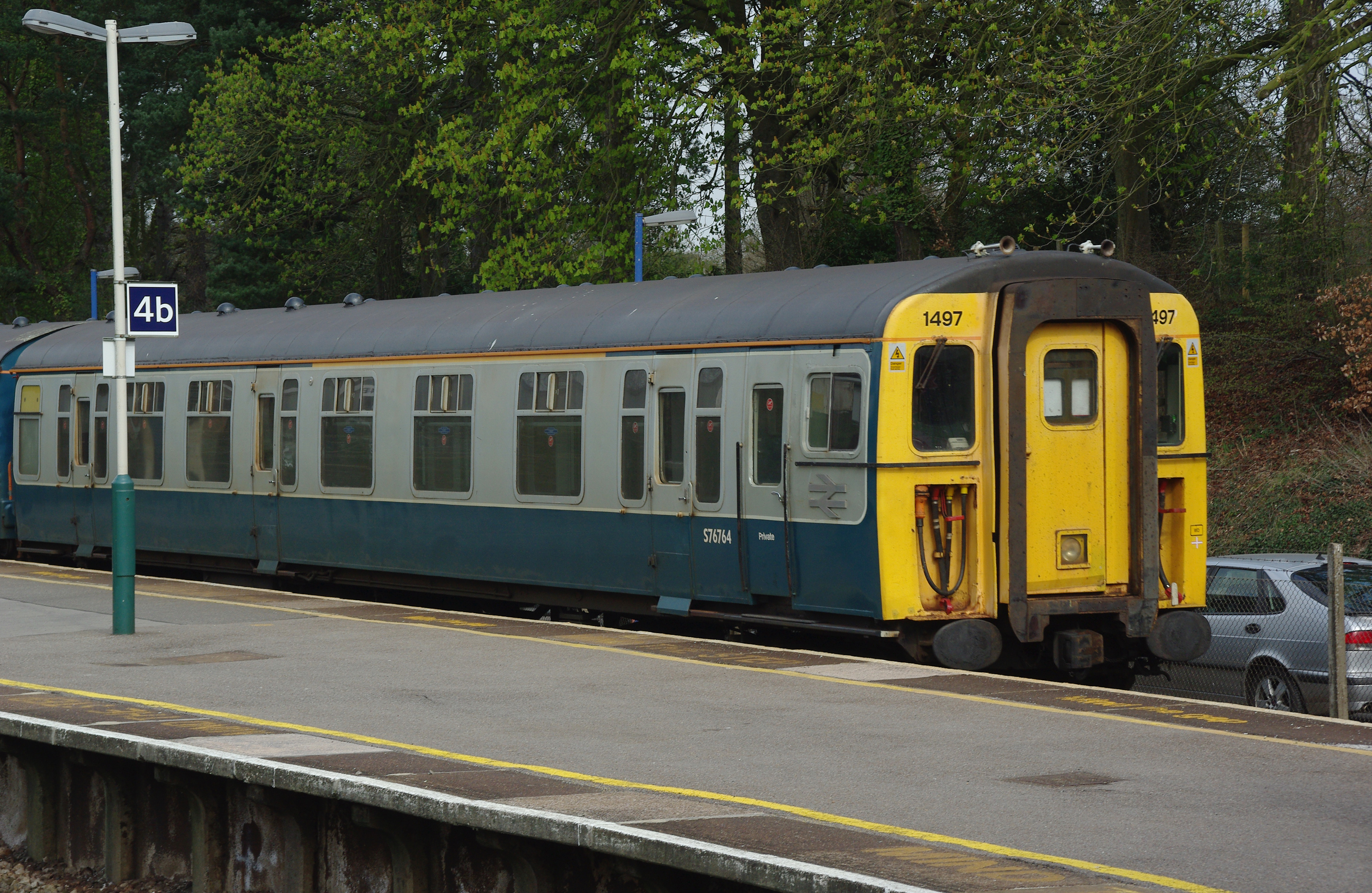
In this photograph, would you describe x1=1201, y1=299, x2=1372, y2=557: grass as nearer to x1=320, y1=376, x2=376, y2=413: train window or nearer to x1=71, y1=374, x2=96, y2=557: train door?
x1=320, y1=376, x2=376, y2=413: train window

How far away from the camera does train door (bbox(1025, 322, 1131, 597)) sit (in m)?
13.0

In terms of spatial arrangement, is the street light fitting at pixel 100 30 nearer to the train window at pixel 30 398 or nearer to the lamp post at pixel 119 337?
the lamp post at pixel 119 337

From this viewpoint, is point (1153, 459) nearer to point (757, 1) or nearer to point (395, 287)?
point (757, 1)

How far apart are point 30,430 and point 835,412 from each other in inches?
571

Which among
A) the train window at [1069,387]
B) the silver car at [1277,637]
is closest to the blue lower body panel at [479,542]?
the train window at [1069,387]

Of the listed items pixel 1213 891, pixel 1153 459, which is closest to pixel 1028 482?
pixel 1153 459

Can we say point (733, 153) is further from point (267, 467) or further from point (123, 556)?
point (123, 556)

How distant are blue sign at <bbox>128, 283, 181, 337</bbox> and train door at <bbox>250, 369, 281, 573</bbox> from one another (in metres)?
4.30

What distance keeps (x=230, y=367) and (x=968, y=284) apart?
10.3 meters

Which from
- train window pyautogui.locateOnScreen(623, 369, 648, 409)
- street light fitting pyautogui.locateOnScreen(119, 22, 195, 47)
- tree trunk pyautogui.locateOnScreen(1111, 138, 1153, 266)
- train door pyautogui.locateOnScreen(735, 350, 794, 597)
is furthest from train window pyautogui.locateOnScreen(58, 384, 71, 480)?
tree trunk pyautogui.locateOnScreen(1111, 138, 1153, 266)

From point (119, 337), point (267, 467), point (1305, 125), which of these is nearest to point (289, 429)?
point (267, 467)

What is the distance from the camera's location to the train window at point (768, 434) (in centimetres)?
1339

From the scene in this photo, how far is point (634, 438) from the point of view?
14789 millimetres

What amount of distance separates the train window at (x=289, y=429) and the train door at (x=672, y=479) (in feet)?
18.9
